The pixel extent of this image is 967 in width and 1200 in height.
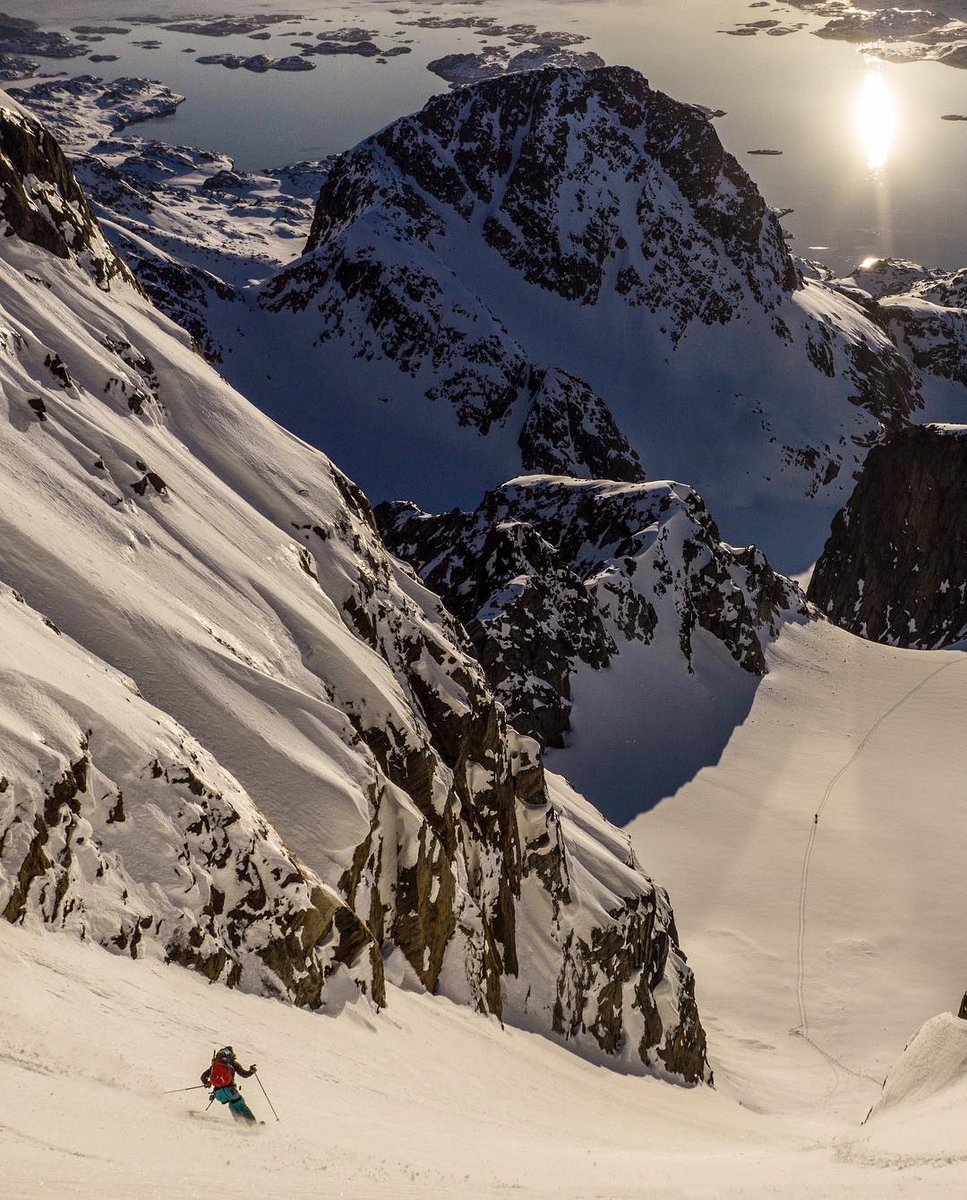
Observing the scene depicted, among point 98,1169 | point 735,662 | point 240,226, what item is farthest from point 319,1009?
point 240,226

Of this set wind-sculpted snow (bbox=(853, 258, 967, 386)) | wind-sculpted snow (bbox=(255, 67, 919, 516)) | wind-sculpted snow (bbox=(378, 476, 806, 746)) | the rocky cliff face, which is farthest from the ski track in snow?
wind-sculpted snow (bbox=(853, 258, 967, 386))

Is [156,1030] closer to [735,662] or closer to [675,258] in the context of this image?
[735,662]

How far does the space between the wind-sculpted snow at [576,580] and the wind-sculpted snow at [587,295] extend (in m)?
43.9

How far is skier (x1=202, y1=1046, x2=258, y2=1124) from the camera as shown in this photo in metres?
15.6

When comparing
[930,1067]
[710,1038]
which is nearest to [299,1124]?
[930,1067]

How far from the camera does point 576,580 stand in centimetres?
7650

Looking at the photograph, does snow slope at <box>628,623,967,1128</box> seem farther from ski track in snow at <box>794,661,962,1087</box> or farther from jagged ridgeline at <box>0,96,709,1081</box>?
jagged ridgeline at <box>0,96,709,1081</box>

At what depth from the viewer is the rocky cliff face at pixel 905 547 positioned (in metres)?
109

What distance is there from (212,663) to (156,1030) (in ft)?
35.8

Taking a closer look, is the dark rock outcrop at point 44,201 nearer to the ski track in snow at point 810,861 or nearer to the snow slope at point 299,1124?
the snow slope at point 299,1124

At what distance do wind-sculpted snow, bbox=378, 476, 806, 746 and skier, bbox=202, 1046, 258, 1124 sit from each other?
174ft

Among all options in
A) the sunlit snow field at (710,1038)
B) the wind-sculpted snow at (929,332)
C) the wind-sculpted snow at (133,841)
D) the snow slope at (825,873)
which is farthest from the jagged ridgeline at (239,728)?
the wind-sculpted snow at (929,332)

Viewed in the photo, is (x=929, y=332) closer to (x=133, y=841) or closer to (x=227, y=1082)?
(x=133, y=841)

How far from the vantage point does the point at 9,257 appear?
125 feet
